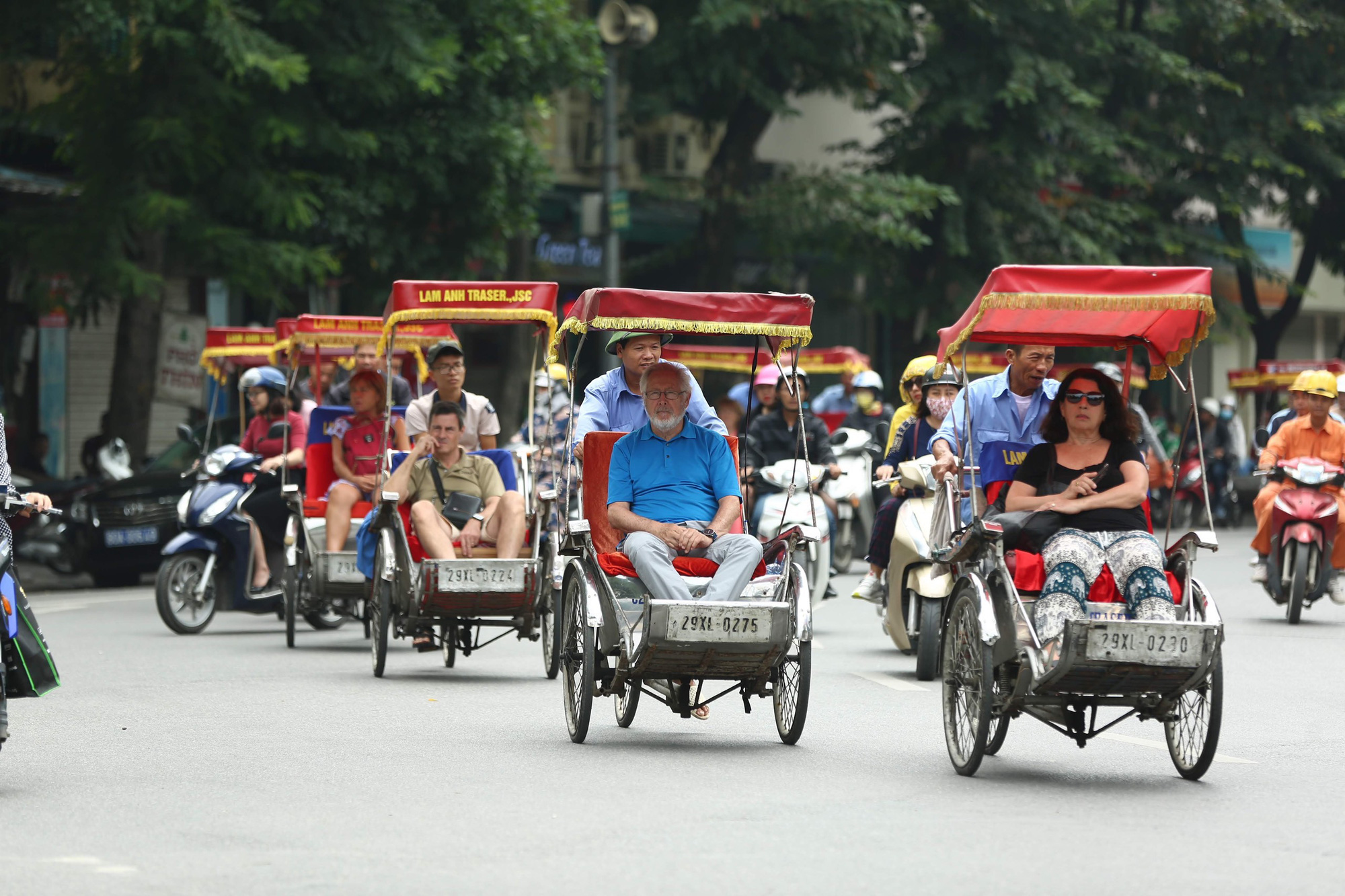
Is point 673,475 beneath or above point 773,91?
beneath

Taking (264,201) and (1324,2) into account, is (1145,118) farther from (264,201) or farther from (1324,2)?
(264,201)

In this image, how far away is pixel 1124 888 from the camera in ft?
18.9

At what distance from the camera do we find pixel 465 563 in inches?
439

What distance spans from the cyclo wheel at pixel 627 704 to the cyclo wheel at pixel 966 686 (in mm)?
1430

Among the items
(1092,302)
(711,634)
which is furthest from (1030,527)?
(711,634)

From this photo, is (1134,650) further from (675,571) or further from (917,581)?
(917,581)

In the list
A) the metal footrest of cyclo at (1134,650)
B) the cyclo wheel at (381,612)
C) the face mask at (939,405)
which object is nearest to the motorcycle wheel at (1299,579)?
the face mask at (939,405)

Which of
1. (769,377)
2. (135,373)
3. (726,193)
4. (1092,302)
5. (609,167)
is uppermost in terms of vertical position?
(726,193)

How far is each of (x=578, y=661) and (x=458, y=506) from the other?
322 centimetres

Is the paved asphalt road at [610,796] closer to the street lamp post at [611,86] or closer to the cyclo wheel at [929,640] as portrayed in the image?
the cyclo wheel at [929,640]

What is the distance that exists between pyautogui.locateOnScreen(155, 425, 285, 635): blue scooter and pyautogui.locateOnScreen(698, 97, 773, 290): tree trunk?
1629 cm

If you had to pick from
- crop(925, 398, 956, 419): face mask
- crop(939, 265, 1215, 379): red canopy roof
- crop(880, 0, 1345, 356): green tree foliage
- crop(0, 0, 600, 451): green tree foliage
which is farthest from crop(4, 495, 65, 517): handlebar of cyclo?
crop(880, 0, 1345, 356): green tree foliage

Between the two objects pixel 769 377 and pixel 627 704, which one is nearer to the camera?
pixel 627 704

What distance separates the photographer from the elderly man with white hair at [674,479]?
906cm
